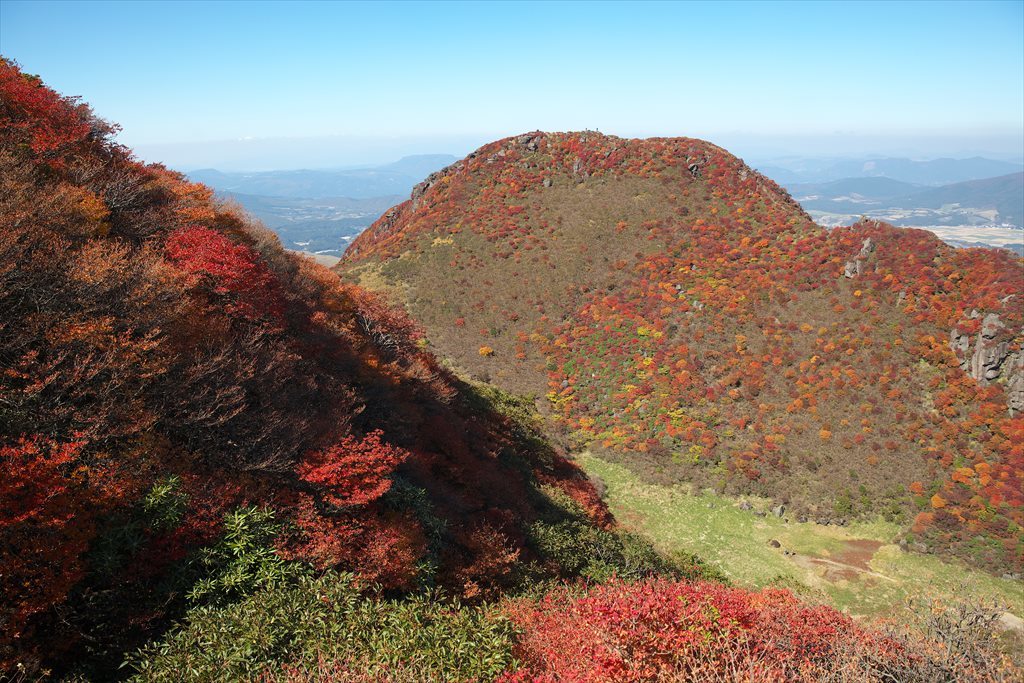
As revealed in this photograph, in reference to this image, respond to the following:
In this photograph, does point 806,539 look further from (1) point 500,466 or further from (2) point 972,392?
(1) point 500,466

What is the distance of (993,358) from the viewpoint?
29641 mm

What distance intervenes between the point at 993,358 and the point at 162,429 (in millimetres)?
41681

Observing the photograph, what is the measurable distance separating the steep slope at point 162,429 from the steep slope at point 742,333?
671 inches

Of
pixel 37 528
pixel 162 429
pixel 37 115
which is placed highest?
pixel 37 115

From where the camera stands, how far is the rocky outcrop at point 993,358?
28.4 m

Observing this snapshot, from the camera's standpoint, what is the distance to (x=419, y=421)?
2233 cm

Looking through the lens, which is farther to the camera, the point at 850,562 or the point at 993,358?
the point at 993,358

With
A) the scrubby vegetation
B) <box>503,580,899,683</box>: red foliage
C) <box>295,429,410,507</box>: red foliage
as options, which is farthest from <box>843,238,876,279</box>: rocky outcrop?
<box>295,429,410,507</box>: red foliage

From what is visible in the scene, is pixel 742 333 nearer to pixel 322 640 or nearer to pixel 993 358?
pixel 993 358

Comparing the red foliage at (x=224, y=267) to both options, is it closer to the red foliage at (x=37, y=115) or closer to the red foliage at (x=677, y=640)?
the red foliage at (x=37, y=115)

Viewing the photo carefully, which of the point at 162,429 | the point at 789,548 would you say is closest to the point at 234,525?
Answer: the point at 162,429

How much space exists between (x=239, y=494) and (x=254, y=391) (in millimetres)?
4139

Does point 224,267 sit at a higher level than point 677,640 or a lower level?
higher

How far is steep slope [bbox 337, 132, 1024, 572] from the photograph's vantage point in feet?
92.9
